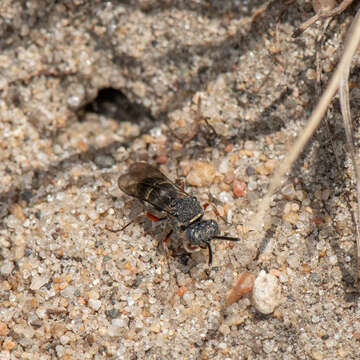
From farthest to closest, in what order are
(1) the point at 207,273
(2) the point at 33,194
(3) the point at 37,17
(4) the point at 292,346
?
(3) the point at 37,17, (2) the point at 33,194, (1) the point at 207,273, (4) the point at 292,346

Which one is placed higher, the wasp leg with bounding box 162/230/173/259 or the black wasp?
the black wasp

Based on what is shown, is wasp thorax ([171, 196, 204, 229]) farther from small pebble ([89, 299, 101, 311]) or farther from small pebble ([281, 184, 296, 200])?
small pebble ([89, 299, 101, 311])

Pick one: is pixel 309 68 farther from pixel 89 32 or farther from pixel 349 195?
pixel 89 32

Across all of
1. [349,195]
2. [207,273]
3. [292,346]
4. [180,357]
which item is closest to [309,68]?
[349,195]

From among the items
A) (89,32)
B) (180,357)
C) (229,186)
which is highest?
(89,32)

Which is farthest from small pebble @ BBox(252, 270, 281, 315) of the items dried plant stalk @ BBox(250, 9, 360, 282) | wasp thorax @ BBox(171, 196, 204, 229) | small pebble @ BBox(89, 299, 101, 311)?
small pebble @ BBox(89, 299, 101, 311)

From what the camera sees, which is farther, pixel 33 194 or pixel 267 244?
pixel 33 194
